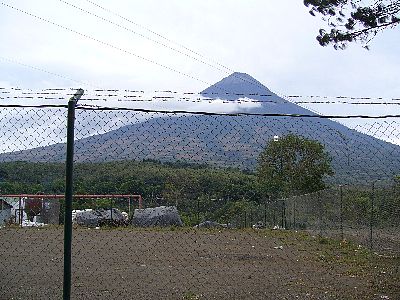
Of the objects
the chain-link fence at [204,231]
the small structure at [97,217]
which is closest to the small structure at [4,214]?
the chain-link fence at [204,231]

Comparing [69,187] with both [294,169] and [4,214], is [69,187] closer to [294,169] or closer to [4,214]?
[4,214]

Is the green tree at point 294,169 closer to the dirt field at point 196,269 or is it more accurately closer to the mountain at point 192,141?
the dirt field at point 196,269

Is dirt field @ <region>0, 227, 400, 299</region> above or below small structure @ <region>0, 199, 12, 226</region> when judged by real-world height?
above

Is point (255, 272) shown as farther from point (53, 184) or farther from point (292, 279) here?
point (53, 184)

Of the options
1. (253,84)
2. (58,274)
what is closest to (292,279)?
(58,274)

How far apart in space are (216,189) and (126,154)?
302 cm

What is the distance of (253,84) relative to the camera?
49.5 ft

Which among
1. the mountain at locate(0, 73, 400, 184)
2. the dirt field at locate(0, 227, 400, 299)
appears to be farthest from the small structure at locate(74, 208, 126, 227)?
the mountain at locate(0, 73, 400, 184)

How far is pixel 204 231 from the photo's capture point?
1792cm

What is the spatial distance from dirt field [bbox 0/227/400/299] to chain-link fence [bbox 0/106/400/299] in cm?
3

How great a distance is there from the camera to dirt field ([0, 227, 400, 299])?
23.4 ft

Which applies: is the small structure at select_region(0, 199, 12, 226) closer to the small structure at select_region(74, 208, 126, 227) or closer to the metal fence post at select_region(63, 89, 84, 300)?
the small structure at select_region(74, 208, 126, 227)

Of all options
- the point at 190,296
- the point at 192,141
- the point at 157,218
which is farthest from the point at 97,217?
the point at 192,141

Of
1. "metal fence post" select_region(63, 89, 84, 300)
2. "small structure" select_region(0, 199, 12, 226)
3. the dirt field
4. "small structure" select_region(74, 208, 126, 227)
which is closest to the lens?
"metal fence post" select_region(63, 89, 84, 300)
